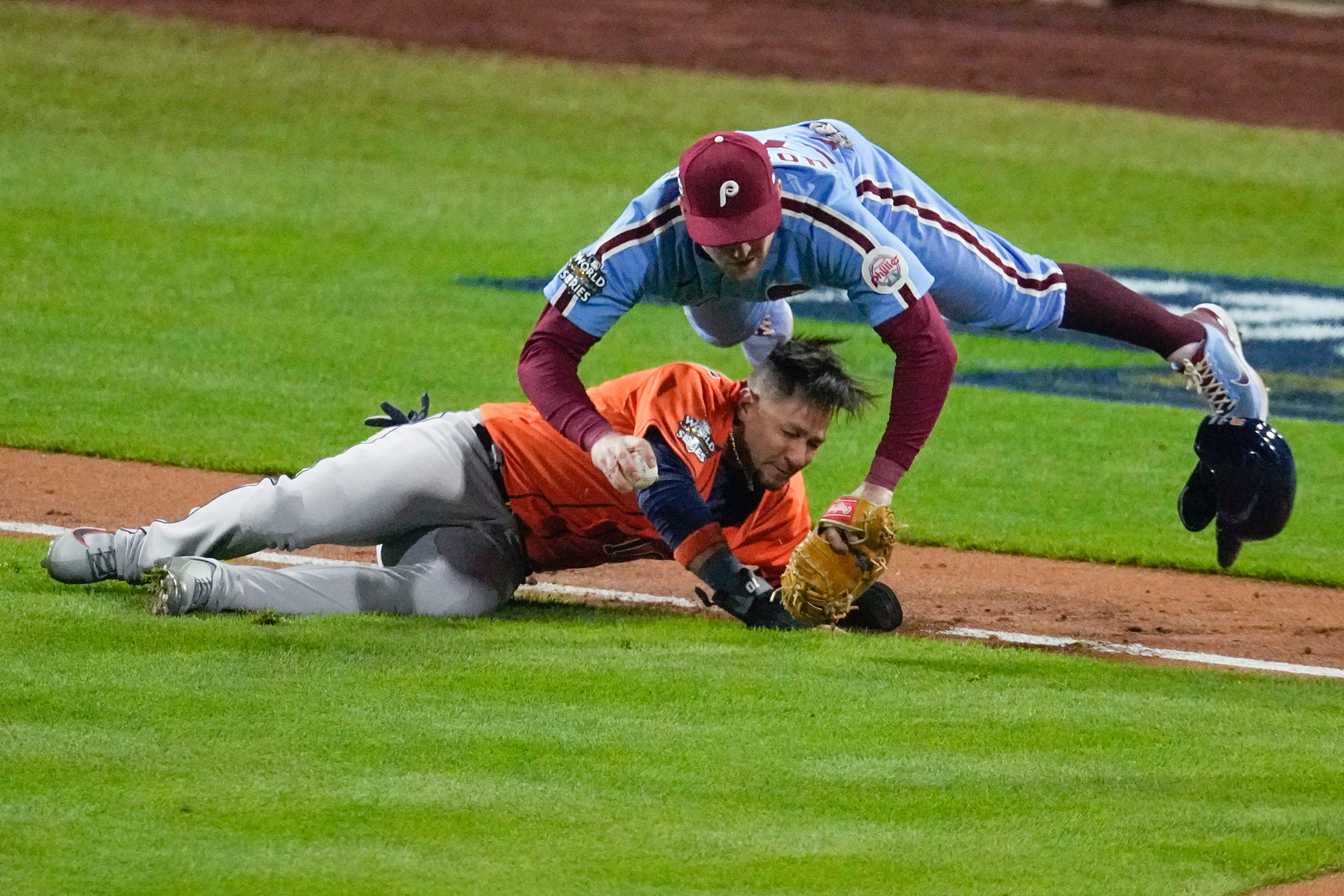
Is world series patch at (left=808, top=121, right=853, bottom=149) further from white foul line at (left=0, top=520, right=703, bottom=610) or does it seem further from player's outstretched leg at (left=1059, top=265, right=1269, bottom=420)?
white foul line at (left=0, top=520, right=703, bottom=610)

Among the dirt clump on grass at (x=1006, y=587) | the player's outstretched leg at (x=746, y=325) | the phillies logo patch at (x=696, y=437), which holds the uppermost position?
the player's outstretched leg at (x=746, y=325)

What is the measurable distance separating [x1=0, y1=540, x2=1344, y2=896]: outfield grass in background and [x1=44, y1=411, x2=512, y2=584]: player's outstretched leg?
121 mm

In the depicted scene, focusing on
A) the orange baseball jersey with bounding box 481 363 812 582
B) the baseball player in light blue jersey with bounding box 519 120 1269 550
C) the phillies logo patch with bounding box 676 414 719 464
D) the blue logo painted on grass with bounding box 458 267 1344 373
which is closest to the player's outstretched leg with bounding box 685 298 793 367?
the baseball player in light blue jersey with bounding box 519 120 1269 550

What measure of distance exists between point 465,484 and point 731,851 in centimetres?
206

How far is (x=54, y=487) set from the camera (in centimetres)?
716

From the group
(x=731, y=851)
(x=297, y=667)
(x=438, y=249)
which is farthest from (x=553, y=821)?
(x=438, y=249)

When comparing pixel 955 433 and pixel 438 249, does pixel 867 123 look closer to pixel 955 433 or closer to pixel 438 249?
pixel 438 249

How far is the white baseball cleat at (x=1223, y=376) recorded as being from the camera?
19.4 feet

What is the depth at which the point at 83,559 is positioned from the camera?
5.45m

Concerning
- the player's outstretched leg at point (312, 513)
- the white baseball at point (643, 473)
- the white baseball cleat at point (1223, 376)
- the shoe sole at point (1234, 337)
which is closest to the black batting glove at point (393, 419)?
the player's outstretched leg at point (312, 513)

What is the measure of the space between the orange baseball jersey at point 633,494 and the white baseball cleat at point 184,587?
0.91 m

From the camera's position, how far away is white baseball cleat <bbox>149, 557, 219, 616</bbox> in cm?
517

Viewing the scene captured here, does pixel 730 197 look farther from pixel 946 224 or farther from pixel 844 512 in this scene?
pixel 946 224

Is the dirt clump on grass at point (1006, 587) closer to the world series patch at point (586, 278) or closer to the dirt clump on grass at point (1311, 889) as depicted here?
the world series patch at point (586, 278)
